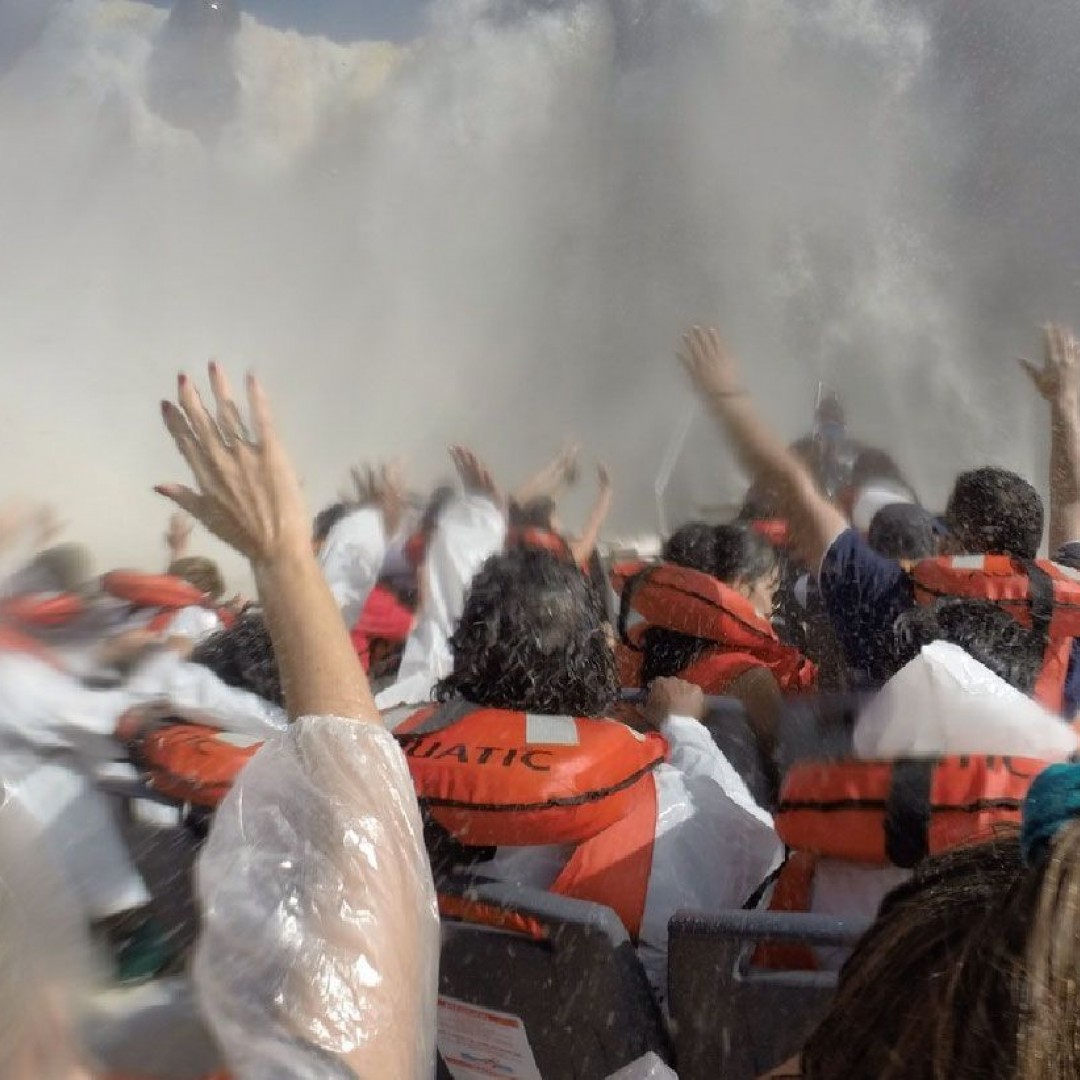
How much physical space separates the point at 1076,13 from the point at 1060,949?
3442 mm

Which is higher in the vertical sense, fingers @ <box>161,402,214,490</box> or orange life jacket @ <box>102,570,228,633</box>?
fingers @ <box>161,402,214,490</box>

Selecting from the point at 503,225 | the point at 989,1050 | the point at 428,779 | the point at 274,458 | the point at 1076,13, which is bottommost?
the point at 428,779

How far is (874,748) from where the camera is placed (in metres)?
1.46

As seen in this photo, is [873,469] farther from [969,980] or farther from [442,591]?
[969,980]

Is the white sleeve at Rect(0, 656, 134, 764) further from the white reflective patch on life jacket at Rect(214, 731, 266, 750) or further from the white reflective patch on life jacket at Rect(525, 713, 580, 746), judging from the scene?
the white reflective patch on life jacket at Rect(525, 713, 580, 746)

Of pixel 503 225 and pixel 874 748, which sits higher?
pixel 503 225

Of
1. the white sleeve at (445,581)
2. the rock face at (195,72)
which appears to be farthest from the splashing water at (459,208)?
the white sleeve at (445,581)

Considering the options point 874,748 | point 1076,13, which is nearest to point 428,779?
point 874,748

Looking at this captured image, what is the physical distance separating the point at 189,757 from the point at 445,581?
44.9 inches

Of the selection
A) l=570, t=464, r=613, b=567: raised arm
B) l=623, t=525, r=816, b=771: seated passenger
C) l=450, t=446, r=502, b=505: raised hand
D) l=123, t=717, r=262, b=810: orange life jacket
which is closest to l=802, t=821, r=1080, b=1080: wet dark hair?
l=123, t=717, r=262, b=810: orange life jacket

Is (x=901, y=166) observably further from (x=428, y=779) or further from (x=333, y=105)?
(x=428, y=779)

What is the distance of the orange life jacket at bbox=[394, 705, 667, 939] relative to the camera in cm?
157

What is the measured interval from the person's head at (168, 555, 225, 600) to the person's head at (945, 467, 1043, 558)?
188 cm

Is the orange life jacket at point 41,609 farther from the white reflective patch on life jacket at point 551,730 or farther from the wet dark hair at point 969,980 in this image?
the wet dark hair at point 969,980
